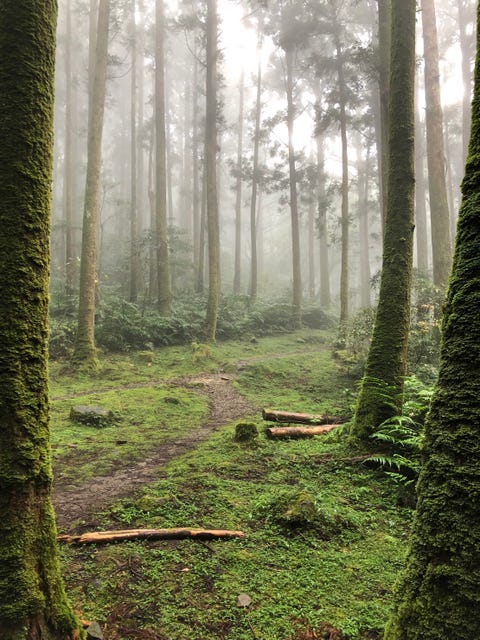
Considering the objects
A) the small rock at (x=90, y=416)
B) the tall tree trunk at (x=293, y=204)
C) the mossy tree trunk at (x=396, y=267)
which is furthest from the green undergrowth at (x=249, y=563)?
the tall tree trunk at (x=293, y=204)

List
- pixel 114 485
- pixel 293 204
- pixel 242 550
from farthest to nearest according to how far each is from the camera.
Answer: pixel 293 204 < pixel 114 485 < pixel 242 550

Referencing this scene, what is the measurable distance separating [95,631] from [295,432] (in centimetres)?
461

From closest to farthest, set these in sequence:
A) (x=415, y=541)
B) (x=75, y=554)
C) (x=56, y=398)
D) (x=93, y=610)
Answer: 1. (x=415, y=541)
2. (x=93, y=610)
3. (x=75, y=554)
4. (x=56, y=398)

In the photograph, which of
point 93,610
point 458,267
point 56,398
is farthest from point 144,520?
point 56,398

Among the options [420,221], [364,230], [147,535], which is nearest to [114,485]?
[147,535]

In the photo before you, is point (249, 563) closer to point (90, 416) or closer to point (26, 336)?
point (26, 336)

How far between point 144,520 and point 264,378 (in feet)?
28.7

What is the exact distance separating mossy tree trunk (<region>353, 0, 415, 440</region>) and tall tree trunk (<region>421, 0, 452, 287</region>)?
721 centimetres

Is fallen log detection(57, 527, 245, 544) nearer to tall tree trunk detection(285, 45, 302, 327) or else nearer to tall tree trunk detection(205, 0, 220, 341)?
tall tree trunk detection(205, 0, 220, 341)

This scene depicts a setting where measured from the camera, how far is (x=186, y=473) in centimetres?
487

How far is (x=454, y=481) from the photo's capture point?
72.2 inches

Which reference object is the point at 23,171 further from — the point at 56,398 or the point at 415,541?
the point at 56,398

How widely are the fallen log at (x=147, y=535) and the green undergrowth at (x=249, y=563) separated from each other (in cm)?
7

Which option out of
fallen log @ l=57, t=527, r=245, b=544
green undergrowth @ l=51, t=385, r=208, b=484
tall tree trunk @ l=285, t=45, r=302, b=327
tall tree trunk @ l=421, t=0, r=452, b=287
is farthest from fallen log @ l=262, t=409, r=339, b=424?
tall tree trunk @ l=285, t=45, r=302, b=327
